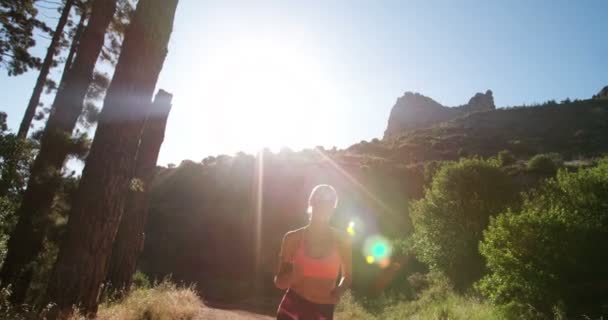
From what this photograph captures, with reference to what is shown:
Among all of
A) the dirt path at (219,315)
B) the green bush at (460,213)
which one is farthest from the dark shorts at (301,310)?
the green bush at (460,213)

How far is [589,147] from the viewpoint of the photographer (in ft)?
146

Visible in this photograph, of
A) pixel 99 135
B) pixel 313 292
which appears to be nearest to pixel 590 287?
pixel 313 292

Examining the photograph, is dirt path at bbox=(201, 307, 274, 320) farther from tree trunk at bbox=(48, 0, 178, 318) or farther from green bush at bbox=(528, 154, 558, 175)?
green bush at bbox=(528, 154, 558, 175)

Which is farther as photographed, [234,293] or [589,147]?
[589,147]

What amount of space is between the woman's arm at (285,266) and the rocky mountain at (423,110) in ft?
327

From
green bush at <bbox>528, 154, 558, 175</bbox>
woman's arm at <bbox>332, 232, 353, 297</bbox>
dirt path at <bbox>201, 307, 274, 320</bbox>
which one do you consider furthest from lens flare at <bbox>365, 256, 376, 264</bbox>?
green bush at <bbox>528, 154, 558, 175</bbox>

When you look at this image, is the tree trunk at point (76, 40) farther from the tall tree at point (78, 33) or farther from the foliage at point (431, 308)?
the foliage at point (431, 308)

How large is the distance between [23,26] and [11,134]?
6164 millimetres

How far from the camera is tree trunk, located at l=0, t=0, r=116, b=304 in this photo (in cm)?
856

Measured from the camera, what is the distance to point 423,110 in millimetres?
107562

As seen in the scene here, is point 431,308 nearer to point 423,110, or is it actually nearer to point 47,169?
point 47,169

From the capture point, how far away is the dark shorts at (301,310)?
2.74m

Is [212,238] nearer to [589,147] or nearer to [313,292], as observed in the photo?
[313,292]

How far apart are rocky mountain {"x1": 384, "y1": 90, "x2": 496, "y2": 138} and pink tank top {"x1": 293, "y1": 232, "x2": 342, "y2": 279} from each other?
99.7 metres
